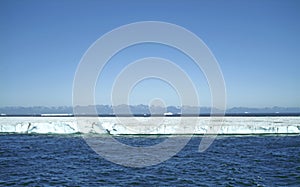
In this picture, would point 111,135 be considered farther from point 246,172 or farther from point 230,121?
point 246,172

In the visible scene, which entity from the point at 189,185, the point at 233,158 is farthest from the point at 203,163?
the point at 189,185

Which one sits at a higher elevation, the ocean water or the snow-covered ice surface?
the snow-covered ice surface

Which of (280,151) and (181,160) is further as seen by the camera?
(280,151)

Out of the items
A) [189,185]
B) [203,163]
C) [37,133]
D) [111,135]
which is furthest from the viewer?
[37,133]

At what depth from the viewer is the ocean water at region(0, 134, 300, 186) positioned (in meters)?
16.7

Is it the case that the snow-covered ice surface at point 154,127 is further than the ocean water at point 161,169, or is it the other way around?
the snow-covered ice surface at point 154,127

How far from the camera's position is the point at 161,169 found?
19781 mm

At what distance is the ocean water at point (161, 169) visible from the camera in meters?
16.7

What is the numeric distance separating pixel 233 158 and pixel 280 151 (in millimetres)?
6529

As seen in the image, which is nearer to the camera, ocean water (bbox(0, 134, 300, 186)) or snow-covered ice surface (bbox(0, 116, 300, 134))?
ocean water (bbox(0, 134, 300, 186))

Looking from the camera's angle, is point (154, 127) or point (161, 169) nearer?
point (161, 169)

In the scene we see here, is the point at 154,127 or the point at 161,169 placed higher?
the point at 154,127

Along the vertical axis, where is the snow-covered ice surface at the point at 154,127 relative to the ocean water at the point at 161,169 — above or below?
above

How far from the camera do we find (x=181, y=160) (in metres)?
23.0
